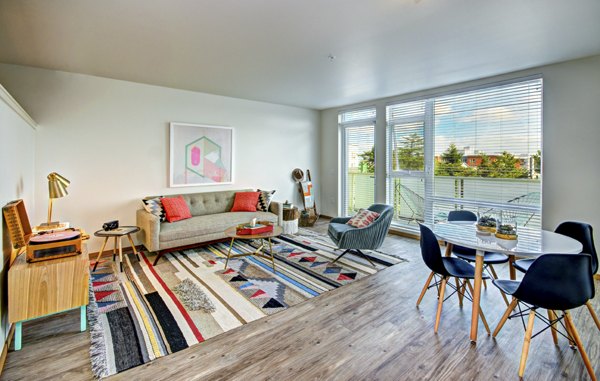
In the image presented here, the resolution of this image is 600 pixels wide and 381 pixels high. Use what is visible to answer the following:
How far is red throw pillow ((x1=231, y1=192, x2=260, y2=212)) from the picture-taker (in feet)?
17.5

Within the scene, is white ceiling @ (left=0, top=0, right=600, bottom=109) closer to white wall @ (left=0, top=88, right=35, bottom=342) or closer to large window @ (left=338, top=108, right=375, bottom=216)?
white wall @ (left=0, top=88, right=35, bottom=342)

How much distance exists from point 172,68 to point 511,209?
5.10 meters

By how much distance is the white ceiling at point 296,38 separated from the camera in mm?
2293

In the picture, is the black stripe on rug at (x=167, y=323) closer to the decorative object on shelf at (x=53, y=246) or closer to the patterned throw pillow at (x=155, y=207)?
the decorative object on shelf at (x=53, y=246)

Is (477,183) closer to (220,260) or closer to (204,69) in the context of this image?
(220,260)

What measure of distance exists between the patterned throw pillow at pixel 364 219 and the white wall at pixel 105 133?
2.60 m

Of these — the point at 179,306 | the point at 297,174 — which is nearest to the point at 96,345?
the point at 179,306

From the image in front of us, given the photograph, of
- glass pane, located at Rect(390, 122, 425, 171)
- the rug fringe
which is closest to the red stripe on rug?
the rug fringe

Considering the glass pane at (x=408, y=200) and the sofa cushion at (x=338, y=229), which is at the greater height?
the glass pane at (x=408, y=200)

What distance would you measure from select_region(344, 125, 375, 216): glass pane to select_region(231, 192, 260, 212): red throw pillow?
2294 millimetres

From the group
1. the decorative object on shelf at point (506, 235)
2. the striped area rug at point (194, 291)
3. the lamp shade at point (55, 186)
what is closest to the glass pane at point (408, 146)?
the striped area rug at point (194, 291)

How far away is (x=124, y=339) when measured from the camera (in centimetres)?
230

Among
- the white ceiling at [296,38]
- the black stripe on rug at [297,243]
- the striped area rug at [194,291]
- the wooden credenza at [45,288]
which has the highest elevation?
the white ceiling at [296,38]

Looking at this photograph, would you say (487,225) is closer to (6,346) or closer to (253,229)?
(253,229)
